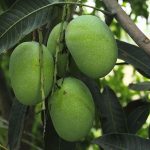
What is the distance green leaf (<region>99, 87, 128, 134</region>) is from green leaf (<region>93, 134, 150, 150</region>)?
239 mm

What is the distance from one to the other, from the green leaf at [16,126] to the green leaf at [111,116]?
0.75 ft

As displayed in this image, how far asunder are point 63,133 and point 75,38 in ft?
0.70

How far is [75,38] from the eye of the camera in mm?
1071

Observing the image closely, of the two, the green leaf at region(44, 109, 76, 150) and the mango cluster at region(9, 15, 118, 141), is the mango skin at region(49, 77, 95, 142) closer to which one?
the mango cluster at region(9, 15, 118, 141)

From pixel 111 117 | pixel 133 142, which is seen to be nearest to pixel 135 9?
pixel 111 117

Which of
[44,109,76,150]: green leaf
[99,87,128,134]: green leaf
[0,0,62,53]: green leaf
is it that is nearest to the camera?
[0,0,62,53]: green leaf

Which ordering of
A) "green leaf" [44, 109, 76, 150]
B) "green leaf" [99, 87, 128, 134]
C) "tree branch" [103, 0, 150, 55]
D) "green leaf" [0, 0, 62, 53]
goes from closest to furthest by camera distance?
"tree branch" [103, 0, 150, 55]
"green leaf" [0, 0, 62, 53]
"green leaf" [44, 109, 76, 150]
"green leaf" [99, 87, 128, 134]

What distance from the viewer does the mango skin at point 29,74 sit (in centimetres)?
107

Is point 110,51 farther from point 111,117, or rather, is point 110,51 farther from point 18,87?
point 111,117

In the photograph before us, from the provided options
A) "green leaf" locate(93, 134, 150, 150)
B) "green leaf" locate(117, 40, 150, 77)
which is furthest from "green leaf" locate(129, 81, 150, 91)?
"green leaf" locate(93, 134, 150, 150)

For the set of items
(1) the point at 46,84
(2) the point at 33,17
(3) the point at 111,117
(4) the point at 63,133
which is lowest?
(3) the point at 111,117

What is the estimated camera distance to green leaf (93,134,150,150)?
44.4 inches

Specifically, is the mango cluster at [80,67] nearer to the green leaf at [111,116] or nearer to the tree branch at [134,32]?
the tree branch at [134,32]

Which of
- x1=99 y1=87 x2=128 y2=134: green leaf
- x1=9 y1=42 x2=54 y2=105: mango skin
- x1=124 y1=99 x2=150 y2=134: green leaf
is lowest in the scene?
x1=124 y1=99 x2=150 y2=134: green leaf
